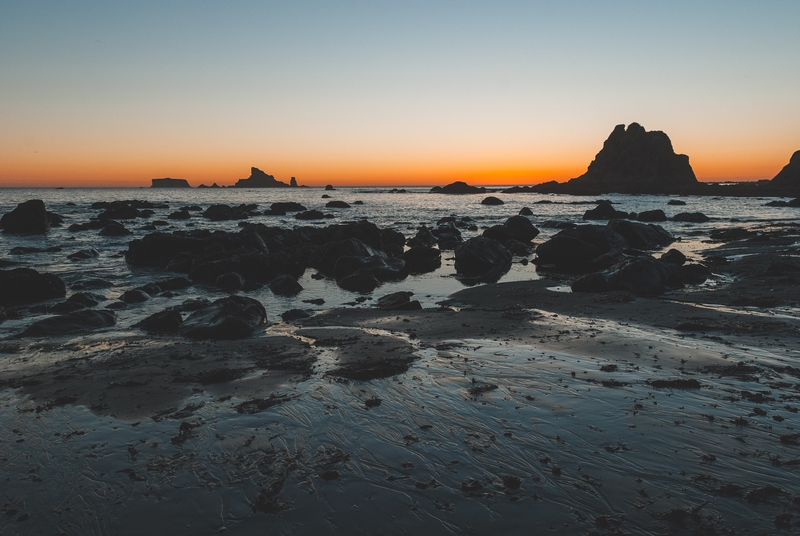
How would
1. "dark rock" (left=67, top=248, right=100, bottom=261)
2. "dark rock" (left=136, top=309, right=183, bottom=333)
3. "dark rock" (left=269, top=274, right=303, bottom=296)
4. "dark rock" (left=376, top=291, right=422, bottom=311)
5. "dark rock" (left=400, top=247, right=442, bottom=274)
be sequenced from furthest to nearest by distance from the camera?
1. "dark rock" (left=67, top=248, right=100, bottom=261)
2. "dark rock" (left=400, top=247, right=442, bottom=274)
3. "dark rock" (left=269, top=274, right=303, bottom=296)
4. "dark rock" (left=376, top=291, right=422, bottom=311)
5. "dark rock" (left=136, top=309, right=183, bottom=333)

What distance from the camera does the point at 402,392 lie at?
7.18 metres

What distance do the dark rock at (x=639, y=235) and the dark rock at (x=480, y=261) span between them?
9241 millimetres

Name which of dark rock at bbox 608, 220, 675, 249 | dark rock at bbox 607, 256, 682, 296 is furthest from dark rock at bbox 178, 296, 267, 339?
dark rock at bbox 608, 220, 675, 249

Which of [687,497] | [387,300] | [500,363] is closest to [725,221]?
[387,300]

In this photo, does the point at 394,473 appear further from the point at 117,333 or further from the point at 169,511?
the point at 117,333

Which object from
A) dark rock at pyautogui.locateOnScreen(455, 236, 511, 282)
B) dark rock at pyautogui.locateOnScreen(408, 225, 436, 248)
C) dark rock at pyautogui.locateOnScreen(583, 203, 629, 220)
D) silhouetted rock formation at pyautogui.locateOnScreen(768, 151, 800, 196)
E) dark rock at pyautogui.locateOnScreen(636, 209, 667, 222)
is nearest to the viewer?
dark rock at pyautogui.locateOnScreen(455, 236, 511, 282)

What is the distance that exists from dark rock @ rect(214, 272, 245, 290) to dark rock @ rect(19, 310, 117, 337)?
540 centimetres

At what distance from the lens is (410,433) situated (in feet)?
19.4

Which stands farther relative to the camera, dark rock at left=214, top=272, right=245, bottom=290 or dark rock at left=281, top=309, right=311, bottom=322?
dark rock at left=214, top=272, right=245, bottom=290

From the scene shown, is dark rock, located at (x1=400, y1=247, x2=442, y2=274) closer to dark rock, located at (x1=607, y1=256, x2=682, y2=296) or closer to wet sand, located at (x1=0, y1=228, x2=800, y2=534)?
dark rock, located at (x1=607, y1=256, x2=682, y2=296)

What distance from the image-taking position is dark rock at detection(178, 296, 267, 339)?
10.5 meters

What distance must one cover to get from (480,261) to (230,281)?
9.85m

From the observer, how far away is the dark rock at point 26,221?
3794cm

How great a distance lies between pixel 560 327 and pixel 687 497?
650cm
